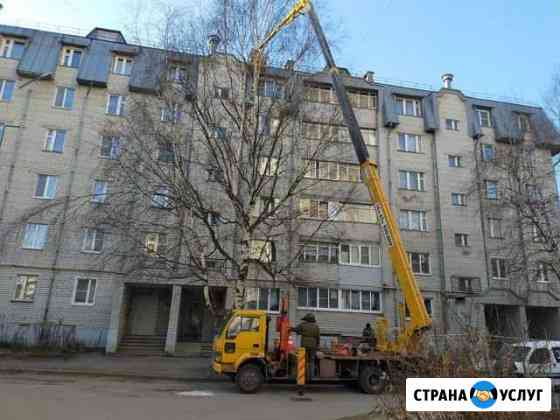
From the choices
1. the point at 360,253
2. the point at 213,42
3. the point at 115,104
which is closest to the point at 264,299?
the point at 360,253

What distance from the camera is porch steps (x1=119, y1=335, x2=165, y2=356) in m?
20.9

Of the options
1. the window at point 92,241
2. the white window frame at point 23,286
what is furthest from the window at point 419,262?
the white window frame at point 23,286

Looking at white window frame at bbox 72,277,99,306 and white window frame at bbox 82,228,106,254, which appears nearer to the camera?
white window frame at bbox 72,277,99,306

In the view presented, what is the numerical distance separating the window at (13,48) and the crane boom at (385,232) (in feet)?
67.2

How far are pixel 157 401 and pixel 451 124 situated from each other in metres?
28.0

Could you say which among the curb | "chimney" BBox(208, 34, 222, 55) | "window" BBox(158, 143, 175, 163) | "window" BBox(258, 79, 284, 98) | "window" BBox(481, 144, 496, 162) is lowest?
the curb

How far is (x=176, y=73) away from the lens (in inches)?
633

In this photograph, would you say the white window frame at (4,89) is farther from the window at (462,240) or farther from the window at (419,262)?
the window at (462,240)

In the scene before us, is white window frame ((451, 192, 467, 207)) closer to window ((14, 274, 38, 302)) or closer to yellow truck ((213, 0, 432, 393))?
yellow truck ((213, 0, 432, 393))

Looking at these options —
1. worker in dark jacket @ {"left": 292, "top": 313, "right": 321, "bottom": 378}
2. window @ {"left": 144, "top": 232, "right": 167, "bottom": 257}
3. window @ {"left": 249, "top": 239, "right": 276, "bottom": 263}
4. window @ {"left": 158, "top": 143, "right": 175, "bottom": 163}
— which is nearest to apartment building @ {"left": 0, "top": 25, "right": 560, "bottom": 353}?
window @ {"left": 144, "top": 232, "right": 167, "bottom": 257}

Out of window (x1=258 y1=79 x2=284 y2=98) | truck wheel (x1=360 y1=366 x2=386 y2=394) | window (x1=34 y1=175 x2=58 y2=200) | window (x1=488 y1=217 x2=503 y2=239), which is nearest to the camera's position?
truck wheel (x1=360 y1=366 x2=386 y2=394)

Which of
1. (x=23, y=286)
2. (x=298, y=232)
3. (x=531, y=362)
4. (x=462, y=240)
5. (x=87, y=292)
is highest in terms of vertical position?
(x=462, y=240)

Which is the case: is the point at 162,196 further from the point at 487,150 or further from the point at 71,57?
the point at 487,150

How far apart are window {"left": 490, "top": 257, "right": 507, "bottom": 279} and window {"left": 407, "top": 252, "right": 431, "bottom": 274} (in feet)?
16.2
